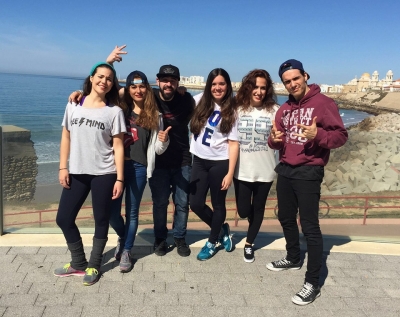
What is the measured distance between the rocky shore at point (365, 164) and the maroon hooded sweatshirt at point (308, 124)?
3.01m

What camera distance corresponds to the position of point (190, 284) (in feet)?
9.36

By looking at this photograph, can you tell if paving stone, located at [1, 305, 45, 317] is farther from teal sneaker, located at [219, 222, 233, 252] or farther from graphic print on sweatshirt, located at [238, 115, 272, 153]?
graphic print on sweatshirt, located at [238, 115, 272, 153]

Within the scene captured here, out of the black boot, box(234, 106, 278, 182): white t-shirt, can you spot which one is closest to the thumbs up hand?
box(234, 106, 278, 182): white t-shirt

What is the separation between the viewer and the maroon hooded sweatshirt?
255cm

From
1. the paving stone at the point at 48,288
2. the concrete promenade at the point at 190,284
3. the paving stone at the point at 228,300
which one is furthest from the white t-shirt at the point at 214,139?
the paving stone at the point at 48,288

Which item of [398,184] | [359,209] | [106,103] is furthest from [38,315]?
[398,184]

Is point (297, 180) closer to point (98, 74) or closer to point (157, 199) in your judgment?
point (157, 199)

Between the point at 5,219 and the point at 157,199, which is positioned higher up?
the point at 157,199

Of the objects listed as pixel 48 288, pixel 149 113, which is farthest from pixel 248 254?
pixel 48 288

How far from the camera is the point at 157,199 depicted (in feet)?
11.0

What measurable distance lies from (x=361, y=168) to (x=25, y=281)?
6.57 metres

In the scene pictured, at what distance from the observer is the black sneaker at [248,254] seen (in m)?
3.32

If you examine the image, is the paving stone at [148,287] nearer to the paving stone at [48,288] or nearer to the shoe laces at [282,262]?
the paving stone at [48,288]

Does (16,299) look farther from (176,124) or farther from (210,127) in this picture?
(210,127)
